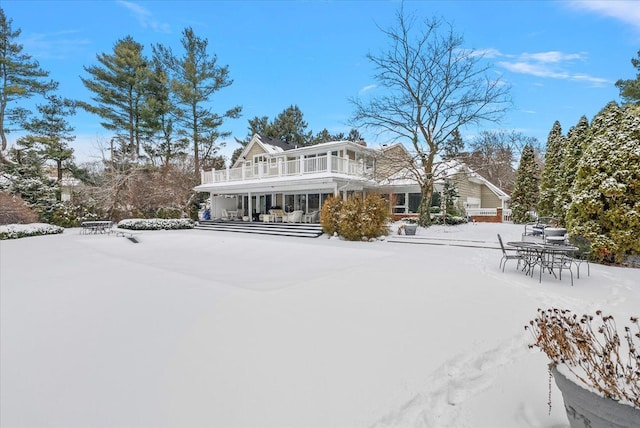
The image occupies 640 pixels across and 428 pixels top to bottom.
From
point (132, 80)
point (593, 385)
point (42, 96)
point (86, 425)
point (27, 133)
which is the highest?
point (132, 80)

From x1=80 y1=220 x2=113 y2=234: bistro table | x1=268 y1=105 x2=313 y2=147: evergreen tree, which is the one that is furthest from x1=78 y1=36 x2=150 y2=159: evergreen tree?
x1=268 y1=105 x2=313 y2=147: evergreen tree

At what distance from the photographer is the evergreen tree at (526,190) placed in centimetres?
1997

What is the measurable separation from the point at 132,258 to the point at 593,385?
10.5m

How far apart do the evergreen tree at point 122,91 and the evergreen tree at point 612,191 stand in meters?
27.4

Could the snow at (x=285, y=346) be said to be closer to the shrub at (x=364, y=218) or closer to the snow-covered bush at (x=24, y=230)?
the shrub at (x=364, y=218)

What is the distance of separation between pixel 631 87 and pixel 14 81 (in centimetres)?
3989

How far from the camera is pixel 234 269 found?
768 cm

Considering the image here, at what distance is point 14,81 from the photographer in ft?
77.1

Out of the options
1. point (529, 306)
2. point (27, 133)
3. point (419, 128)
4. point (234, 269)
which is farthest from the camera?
point (27, 133)

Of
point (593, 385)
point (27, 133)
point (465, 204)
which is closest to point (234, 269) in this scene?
point (593, 385)

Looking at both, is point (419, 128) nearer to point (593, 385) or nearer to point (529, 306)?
point (529, 306)

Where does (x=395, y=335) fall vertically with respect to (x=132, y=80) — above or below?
below

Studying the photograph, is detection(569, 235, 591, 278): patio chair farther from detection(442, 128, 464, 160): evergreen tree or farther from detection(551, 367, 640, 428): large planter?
detection(442, 128, 464, 160): evergreen tree

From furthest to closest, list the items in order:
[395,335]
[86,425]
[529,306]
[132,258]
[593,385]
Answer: [132,258]
[529,306]
[395,335]
[86,425]
[593,385]
